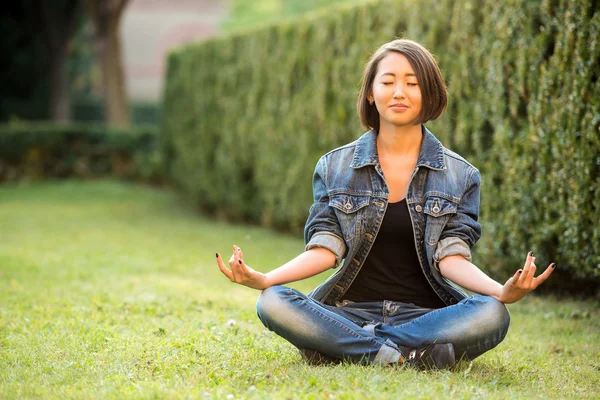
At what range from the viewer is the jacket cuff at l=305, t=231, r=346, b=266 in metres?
3.90

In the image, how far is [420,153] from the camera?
4039 millimetres

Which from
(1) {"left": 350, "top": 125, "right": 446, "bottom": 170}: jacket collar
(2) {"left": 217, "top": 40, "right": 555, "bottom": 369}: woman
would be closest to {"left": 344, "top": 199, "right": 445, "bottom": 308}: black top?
(2) {"left": 217, "top": 40, "right": 555, "bottom": 369}: woman

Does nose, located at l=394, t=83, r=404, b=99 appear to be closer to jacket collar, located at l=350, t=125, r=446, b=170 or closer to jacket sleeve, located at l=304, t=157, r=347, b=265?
jacket collar, located at l=350, t=125, r=446, b=170

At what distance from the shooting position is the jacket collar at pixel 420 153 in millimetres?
3994

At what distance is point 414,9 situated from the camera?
7.71m

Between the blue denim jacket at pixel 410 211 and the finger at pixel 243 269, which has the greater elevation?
the blue denim jacket at pixel 410 211

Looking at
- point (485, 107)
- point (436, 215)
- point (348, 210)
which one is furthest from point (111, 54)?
point (436, 215)

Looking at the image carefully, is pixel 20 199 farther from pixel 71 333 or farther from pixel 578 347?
pixel 578 347

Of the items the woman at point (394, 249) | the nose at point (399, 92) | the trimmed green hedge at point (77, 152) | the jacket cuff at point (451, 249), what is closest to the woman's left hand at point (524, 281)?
the woman at point (394, 249)

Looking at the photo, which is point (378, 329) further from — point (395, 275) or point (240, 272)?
point (240, 272)

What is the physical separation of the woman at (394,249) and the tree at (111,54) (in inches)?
682

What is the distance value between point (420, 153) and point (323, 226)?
64 cm

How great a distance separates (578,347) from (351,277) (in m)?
1.67

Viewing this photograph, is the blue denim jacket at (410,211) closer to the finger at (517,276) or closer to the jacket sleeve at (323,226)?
the jacket sleeve at (323,226)
